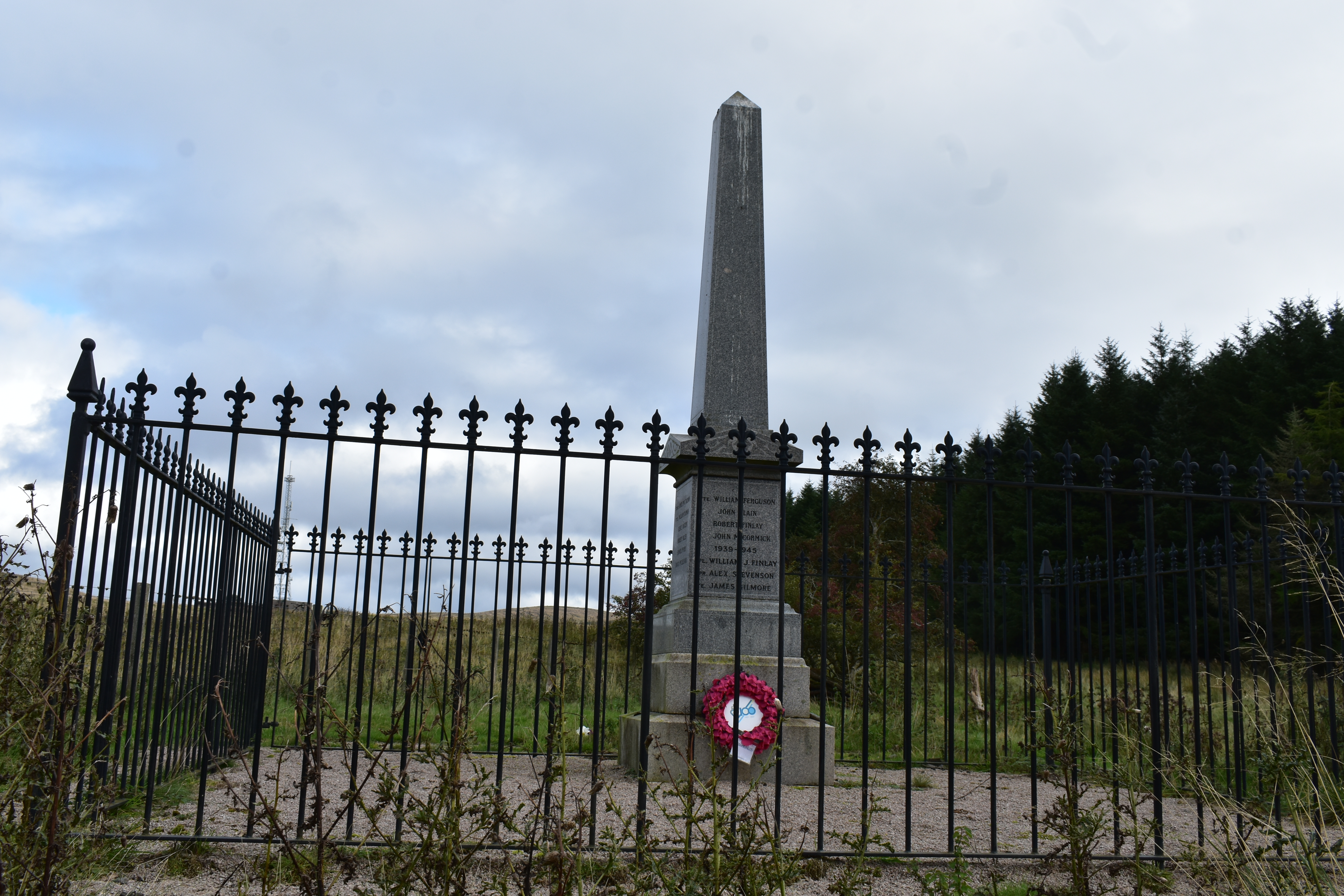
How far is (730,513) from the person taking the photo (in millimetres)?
7637

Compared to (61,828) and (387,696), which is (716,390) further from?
(387,696)

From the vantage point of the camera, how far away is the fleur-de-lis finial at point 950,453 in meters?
4.48

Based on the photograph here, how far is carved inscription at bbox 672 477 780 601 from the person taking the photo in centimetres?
754

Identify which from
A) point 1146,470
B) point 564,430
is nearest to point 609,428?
point 564,430

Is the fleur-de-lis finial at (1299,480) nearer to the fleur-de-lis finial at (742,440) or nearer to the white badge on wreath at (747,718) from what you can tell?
the fleur-de-lis finial at (742,440)

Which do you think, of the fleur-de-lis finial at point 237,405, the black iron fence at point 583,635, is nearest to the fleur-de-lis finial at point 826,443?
the black iron fence at point 583,635

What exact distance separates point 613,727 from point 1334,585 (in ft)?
23.9

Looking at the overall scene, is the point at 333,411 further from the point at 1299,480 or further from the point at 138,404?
the point at 1299,480

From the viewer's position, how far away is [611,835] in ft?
9.78

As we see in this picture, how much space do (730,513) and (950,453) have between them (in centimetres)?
325

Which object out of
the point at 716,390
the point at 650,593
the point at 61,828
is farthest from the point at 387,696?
the point at 61,828

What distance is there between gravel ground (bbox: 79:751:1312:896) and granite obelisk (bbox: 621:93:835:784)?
0.44 m

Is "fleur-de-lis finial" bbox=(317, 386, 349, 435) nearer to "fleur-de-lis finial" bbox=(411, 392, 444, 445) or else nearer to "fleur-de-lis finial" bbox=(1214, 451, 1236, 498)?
"fleur-de-lis finial" bbox=(411, 392, 444, 445)

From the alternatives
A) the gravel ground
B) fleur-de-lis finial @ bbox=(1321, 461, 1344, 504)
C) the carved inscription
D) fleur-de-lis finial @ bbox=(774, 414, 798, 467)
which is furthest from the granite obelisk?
fleur-de-lis finial @ bbox=(1321, 461, 1344, 504)
